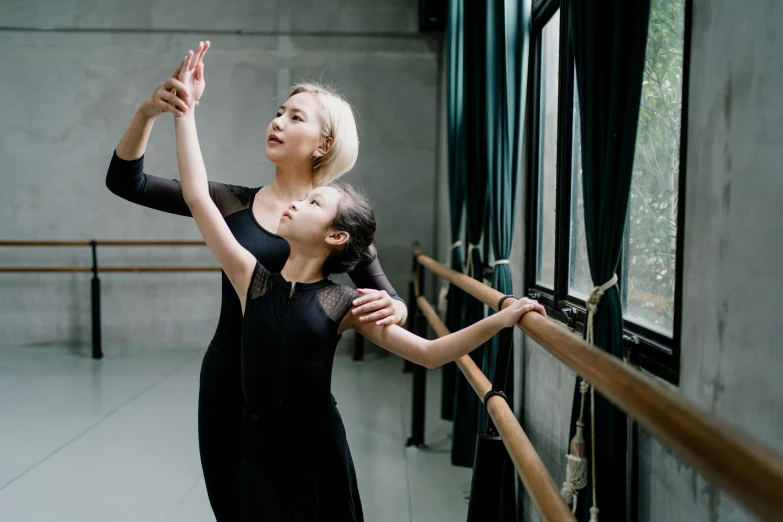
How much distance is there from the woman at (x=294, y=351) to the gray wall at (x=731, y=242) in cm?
42

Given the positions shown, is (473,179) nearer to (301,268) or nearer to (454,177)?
(454,177)

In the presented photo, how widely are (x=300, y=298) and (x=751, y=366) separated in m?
0.77

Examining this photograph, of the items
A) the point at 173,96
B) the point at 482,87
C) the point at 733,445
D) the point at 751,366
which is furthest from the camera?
the point at 482,87

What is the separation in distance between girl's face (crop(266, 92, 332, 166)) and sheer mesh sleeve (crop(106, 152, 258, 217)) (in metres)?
0.13

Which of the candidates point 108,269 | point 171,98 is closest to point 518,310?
point 171,98

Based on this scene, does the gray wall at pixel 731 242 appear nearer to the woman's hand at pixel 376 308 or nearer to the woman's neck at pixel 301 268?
the woman's hand at pixel 376 308

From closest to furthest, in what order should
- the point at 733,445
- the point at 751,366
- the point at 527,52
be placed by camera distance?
the point at 733,445 < the point at 751,366 < the point at 527,52

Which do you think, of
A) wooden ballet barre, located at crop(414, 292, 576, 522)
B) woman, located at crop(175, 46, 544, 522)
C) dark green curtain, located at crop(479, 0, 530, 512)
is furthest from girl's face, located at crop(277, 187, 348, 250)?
dark green curtain, located at crop(479, 0, 530, 512)

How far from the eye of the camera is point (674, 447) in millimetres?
524

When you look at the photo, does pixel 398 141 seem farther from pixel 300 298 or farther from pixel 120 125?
pixel 300 298

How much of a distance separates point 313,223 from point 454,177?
2.72 metres

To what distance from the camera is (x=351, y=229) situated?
1.31 meters

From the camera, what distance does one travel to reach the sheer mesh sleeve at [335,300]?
1.26m

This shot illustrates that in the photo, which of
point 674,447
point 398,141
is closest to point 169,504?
point 674,447
